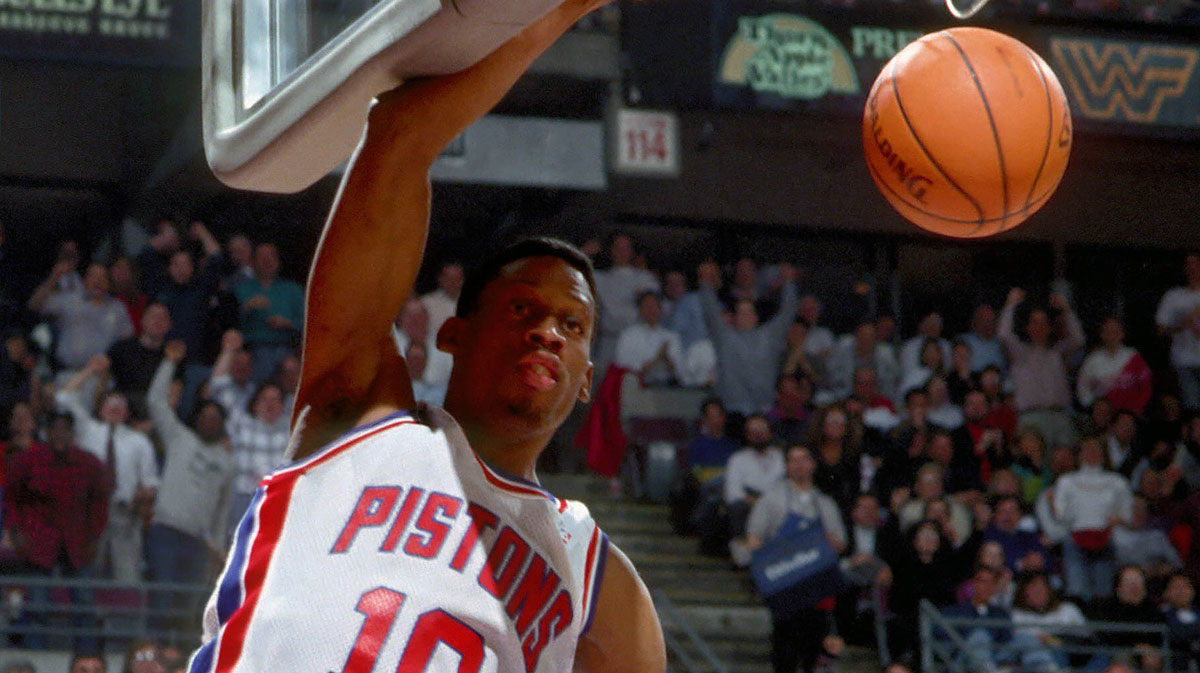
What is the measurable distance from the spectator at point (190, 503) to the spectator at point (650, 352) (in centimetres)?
293

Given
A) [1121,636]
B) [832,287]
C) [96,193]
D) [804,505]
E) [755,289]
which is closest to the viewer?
[804,505]

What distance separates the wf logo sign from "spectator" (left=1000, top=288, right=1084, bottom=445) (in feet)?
6.07

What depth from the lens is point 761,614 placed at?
9.75 metres

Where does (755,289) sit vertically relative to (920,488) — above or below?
above

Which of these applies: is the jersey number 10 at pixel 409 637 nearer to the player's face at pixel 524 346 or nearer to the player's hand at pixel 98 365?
the player's face at pixel 524 346

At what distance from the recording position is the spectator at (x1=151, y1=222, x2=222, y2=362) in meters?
8.83

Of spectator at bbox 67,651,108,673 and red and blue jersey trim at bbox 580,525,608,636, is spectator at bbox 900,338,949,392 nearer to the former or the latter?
spectator at bbox 67,651,108,673

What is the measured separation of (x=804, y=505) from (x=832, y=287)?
5250 millimetres

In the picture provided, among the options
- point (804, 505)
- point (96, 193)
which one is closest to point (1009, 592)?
point (804, 505)

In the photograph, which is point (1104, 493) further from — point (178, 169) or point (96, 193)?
point (96, 193)

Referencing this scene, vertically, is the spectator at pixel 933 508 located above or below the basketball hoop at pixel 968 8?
below

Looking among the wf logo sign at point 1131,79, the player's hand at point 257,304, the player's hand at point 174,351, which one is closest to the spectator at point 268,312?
the player's hand at point 257,304

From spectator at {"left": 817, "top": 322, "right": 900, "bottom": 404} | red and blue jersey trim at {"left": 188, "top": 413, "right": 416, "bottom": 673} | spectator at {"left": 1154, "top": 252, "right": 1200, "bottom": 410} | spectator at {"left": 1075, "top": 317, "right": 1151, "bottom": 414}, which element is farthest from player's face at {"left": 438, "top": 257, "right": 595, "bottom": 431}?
spectator at {"left": 1154, "top": 252, "right": 1200, "bottom": 410}

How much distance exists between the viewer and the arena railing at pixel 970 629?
8.48 meters
